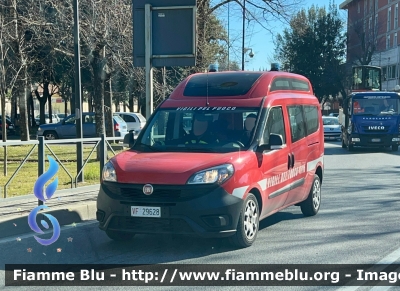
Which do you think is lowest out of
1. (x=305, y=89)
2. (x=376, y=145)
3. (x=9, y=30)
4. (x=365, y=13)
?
(x=376, y=145)

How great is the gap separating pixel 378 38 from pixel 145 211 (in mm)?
61991

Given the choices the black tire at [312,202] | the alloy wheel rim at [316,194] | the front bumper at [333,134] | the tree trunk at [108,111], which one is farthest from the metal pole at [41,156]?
the front bumper at [333,134]

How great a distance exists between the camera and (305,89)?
9.85m

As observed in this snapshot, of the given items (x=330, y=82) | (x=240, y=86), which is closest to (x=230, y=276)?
(x=240, y=86)

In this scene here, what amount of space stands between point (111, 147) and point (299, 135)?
4.49 metres

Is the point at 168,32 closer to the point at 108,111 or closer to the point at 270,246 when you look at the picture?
the point at 270,246

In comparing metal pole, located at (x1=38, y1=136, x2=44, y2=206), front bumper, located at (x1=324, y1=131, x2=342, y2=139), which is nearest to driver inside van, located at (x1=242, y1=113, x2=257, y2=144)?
metal pole, located at (x1=38, y1=136, x2=44, y2=206)

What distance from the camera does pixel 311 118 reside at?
955 cm

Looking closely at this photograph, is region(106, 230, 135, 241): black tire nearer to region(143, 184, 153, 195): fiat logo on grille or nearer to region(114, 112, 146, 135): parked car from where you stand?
region(143, 184, 153, 195): fiat logo on grille

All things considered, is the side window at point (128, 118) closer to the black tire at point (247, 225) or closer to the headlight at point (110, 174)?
the headlight at point (110, 174)

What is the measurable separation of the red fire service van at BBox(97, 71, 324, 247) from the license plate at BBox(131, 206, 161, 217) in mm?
11

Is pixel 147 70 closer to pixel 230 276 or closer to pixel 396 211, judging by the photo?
pixel 396 211

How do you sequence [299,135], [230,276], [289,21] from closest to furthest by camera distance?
[230,276]
[299,135]
[289,21]

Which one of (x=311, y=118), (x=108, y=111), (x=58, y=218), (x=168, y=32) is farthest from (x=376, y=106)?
(x=58, y=218)
